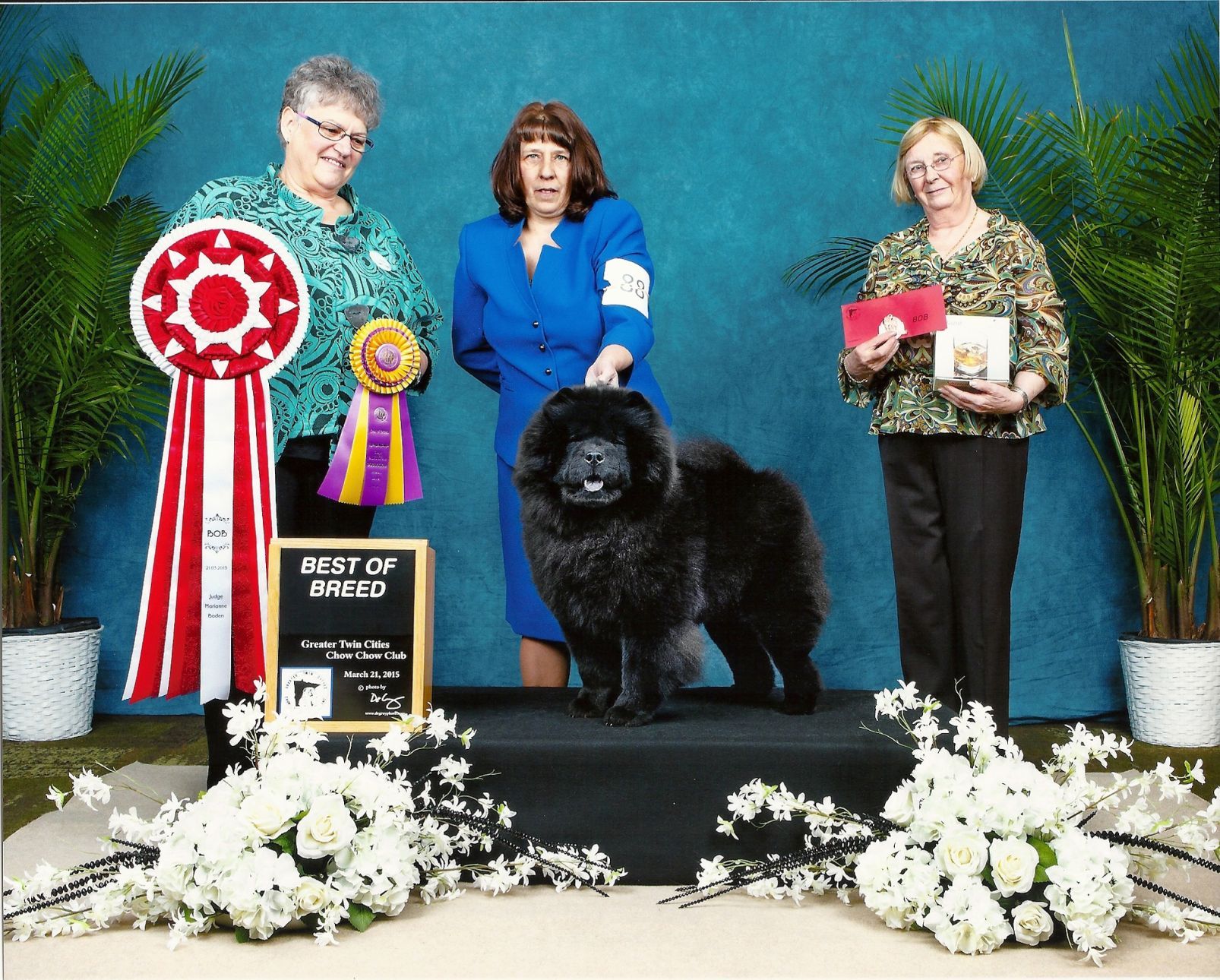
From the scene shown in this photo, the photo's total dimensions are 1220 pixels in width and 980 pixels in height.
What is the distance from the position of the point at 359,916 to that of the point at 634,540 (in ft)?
2.65

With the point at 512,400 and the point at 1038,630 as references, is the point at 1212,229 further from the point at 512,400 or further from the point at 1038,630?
the point at 512,400

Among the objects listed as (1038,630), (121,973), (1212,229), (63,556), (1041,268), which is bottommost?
(121,973)

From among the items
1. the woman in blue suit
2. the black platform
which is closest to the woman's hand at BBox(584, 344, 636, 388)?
the woman in blue suit

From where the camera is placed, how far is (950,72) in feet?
11.7

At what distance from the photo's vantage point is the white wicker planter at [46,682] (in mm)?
3211

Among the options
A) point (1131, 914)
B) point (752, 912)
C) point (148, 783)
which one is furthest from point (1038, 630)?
point (148, 783)

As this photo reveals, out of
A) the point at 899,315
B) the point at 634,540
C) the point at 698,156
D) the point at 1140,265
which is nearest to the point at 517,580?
the point at 634,540

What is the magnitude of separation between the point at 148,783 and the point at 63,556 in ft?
4.44

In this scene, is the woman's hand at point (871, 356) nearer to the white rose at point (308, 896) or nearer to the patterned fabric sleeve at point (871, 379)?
the patterned fabric sleeve at point (871, 379)

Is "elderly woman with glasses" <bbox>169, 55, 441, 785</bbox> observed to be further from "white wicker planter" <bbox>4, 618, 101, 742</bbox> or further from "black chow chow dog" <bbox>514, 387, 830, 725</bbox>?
"white wicker planter" <bbox>4, 618, 101, 742</bbox>

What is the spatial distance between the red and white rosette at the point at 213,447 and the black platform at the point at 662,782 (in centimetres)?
72

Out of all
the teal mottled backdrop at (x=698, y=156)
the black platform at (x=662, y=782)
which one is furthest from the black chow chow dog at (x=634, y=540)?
the teal mottled backdrop at (x=698, y=156)

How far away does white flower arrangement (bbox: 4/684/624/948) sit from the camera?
1621mm

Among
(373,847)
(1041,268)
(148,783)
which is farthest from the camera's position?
(148,783)
